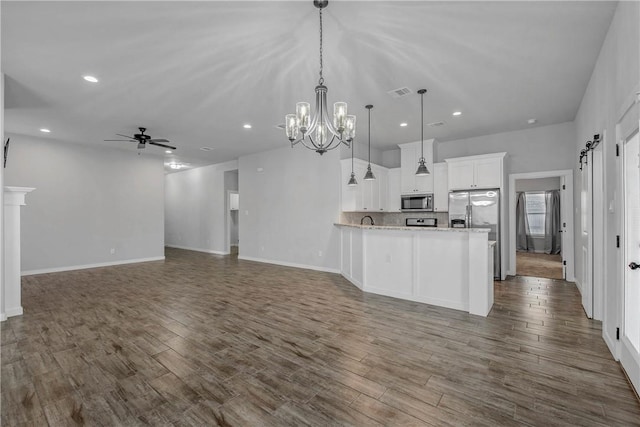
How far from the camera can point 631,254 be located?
231 cm

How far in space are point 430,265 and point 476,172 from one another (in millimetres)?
2952

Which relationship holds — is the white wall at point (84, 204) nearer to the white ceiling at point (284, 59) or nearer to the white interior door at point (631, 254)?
the white ceiling at point (284, 59)

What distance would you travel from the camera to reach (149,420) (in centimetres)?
183

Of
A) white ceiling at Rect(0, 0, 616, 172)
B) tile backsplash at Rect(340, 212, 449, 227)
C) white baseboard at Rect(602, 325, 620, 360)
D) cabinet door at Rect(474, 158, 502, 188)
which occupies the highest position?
white ceiling at Rect(0, 0, 616, 172)

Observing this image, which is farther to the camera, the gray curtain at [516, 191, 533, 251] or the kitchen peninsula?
the gray curtain at [516, 191, 533, 251]

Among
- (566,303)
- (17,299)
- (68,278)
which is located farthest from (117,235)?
(566,303)

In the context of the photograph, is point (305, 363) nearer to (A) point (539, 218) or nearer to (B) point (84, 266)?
(B) point (84, 266)

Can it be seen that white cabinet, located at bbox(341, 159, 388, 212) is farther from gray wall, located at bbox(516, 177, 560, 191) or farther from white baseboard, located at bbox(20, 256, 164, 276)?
white baseboard, located at bbox(20, 256, 164, 276)

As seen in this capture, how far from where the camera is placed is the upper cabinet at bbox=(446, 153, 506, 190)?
5.68m

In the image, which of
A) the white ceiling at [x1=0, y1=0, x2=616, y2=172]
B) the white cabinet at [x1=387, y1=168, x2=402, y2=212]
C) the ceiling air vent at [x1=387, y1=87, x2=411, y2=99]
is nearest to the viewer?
the white ceiling at [x1=0, y1=0, x2=616, y2=172]

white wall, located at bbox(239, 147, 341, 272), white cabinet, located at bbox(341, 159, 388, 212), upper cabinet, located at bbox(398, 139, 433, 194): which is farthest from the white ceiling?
white wall, located at bbox(239, 147, 341, 272)

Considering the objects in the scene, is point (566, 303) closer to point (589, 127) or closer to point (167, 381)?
point (589, 127)

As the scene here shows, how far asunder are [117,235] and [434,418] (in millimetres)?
8276

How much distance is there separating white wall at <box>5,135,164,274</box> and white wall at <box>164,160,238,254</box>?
169 cm
